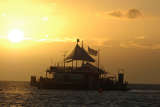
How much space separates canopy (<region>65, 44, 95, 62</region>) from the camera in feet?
417

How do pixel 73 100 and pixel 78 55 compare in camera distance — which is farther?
pixel 78 55

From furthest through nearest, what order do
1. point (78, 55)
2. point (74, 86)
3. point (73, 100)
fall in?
point (78, 55), point (74, 86), point (73, 100)

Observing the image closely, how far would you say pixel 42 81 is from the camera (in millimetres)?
125312

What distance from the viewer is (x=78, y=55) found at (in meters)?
128

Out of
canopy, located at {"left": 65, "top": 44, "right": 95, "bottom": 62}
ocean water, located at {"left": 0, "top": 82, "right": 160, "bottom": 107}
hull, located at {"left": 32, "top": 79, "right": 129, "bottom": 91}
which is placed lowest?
ocean water, located at {"left": 0, "top": 82, "right": 160, "bottom": 107}

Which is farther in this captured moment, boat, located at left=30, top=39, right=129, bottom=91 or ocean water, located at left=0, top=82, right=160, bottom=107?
boat, located at left=30, top=39, right=129, bottom=91

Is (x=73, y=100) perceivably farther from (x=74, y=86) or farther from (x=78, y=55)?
(x=78, y=55)

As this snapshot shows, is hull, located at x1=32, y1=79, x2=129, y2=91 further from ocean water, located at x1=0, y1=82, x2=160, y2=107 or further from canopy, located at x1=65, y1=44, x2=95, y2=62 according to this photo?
ocean water, located at x1=0, y1=82, x2=160, y2=107

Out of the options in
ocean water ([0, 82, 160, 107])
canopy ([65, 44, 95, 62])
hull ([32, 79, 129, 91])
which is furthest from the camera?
canopy ([65, 44, 95, 62])

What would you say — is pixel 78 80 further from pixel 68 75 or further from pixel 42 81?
pixel 42 81

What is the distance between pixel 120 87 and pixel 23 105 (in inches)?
2373

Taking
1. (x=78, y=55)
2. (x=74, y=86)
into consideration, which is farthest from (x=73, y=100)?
(x=78, y=55)

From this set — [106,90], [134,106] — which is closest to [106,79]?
[106,90]

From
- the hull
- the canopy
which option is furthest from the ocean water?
the canopy
